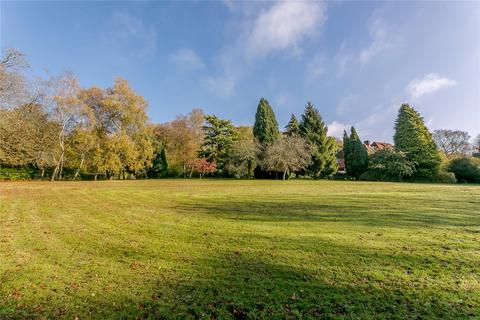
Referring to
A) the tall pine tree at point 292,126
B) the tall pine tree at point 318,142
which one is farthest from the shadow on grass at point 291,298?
the tall pine tree at point 292,126

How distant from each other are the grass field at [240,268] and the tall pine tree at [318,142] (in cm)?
3135

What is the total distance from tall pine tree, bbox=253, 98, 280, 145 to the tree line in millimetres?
174

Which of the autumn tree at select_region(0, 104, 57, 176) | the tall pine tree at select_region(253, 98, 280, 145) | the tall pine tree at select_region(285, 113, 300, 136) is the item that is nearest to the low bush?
the tall pine tree at select_region(285, 113, 300, 136)

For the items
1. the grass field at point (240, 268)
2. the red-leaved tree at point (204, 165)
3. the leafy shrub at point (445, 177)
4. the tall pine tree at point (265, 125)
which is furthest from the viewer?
the red-leaved tree at point (204, 165)

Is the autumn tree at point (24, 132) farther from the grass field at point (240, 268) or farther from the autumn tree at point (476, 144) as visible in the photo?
the autumn tree at point (476, 144)

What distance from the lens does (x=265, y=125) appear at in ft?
135

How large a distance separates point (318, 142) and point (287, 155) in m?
7.85

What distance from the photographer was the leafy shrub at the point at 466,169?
3638cm

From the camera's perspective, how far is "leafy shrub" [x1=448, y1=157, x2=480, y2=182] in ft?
119

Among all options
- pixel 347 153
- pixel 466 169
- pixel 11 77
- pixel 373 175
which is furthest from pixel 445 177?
pixel 11 77

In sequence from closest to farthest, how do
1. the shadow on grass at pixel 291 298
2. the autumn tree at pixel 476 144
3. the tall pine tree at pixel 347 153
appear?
the shadow on grass at pixel 291 298 < the tall pine tree at pixel 347 153 < the autumn tree at pixel 476 144

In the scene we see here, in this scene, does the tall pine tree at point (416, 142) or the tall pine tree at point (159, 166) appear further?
the tall pine tree at point (159, 166)

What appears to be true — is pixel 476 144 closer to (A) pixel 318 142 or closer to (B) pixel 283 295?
(A) pixel 318 142

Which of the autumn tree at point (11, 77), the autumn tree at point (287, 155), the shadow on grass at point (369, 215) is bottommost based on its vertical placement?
the shadow on grass at point (369, 215)
